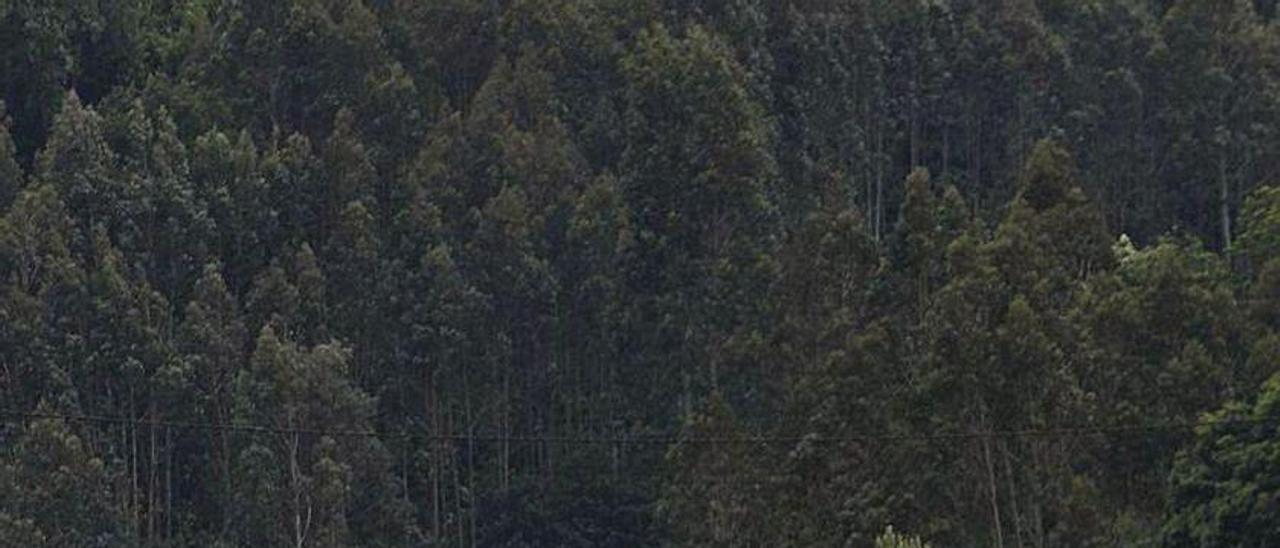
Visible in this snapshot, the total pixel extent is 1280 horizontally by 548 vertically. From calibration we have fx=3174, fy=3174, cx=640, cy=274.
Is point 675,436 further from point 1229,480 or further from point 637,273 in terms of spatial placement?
point 1229,480

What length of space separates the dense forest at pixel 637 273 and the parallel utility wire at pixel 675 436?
0.24 feet

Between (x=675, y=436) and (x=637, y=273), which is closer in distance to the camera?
(x=675, y=436)

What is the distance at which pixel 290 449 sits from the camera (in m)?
56.7

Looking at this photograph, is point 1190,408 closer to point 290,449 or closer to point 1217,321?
point 1217,321

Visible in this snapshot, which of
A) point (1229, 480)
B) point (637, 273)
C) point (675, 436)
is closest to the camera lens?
point (1229, 480)

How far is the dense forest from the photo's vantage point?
51000 millimetres

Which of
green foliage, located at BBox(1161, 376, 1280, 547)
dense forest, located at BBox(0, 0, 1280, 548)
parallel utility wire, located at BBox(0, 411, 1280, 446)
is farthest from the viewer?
dense forest, located at BBox(0, 0, 1280, 548)

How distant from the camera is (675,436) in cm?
5991

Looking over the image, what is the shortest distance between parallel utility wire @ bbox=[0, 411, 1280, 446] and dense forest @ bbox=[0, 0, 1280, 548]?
0.07 meters

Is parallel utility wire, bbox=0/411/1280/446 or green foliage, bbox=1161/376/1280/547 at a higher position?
parallel utility wire, bbox=0/411/1280/446

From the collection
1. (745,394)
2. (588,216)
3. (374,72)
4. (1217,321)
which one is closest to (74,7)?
A: (374,72)

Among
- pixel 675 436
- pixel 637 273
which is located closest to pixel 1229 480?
pixel 675 436

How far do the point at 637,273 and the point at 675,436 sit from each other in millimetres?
4230

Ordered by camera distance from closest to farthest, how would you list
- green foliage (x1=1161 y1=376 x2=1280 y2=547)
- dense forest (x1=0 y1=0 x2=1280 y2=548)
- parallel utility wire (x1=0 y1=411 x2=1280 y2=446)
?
green foliage (x1=1161 y1=376 x2=1280 y2=547) → parallel utility wire (x1=0 y1=411 x2=1280 y2=446) → dense forest (x1=0 y1=0 x2=1280 y2=548)
